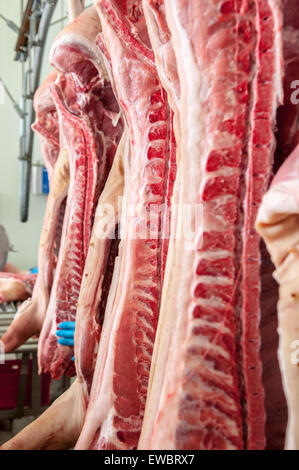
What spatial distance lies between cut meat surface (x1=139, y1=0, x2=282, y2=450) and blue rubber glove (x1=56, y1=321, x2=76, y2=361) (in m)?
0.94

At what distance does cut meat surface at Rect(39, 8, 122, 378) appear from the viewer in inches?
49.4

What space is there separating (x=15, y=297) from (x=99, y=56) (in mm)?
1636

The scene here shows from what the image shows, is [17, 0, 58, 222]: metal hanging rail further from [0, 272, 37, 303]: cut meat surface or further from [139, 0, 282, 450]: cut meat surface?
[139, 0, 282, 450]: cut meat surface

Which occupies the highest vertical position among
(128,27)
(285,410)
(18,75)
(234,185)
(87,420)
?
(18,75)

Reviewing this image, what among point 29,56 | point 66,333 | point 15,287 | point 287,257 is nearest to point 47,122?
point 66,333

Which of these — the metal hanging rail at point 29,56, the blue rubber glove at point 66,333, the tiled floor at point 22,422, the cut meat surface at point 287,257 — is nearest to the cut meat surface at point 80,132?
the blue rubber glove at point 66,333

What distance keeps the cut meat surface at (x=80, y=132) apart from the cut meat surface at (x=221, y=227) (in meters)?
0.63

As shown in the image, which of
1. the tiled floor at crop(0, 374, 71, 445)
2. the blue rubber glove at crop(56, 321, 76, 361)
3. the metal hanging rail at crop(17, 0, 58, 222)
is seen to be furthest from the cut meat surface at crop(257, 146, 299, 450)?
the metal hanging rail at crop(17, 0, 58, 222)

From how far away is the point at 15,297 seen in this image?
2.63 m

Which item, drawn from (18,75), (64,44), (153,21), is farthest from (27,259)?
(153,21)

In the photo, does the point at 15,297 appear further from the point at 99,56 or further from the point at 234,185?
the point at 234,185

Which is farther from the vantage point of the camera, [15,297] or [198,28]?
[15,297]

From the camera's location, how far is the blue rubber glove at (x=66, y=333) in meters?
1.60

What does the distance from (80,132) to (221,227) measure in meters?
0.87
